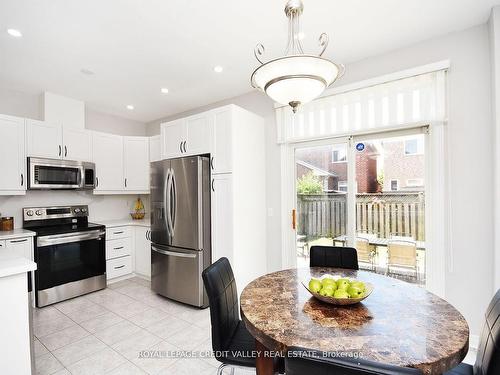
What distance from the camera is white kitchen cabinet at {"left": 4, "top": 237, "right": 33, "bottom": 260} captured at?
2795 millimetres

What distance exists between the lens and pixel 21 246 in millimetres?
2869

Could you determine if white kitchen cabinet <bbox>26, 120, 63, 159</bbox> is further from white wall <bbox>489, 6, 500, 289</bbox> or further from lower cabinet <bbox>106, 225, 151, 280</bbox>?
white wall <bbox>489, 6, 500, 289</bbox>

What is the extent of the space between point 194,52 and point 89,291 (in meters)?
3.29

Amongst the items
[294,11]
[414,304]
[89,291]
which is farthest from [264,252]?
[294,11]

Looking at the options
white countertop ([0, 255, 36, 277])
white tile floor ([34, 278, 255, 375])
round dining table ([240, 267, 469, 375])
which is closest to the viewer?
round dining table ([240, 267, 469, 375])

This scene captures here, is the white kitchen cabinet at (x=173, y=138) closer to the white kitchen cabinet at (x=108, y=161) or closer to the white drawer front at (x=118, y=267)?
the white kitchen cabinet at (x=108, y=161)

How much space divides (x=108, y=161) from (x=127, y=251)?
1420 millimetres

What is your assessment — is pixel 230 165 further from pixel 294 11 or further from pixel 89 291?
pixel 89 291

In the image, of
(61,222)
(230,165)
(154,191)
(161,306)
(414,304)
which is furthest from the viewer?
(61,222)

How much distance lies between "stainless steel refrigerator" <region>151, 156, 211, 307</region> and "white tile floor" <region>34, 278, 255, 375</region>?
10.0 inches

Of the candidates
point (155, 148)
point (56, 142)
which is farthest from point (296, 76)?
point (56, 142)

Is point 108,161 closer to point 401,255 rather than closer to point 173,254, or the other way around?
point 173,254

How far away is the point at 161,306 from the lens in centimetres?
310

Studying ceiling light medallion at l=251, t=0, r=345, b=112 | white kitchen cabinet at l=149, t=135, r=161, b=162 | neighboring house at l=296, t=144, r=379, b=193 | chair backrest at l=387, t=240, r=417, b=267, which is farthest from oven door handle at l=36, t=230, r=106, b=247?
chair backrest at l=387, t=240, r=417, b=267
